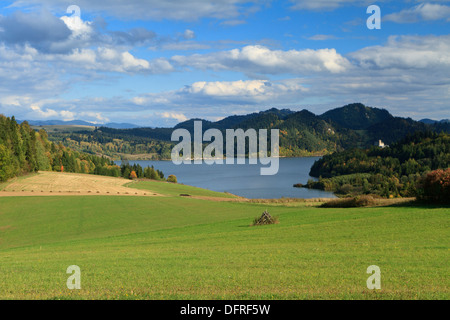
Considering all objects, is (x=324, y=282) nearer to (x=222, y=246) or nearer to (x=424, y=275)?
(x=424, y=275)

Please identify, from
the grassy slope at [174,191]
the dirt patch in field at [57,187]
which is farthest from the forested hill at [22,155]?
the grassy slope at [174,191]

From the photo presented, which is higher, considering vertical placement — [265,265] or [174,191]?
[265,265]

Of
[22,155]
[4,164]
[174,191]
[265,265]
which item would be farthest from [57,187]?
[265,265]

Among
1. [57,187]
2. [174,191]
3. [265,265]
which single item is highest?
[265,265]

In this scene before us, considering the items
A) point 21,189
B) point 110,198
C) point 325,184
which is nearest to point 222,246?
point 110,198

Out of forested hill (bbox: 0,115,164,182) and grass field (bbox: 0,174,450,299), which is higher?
forested hill (bbox: 0,115,164,182)

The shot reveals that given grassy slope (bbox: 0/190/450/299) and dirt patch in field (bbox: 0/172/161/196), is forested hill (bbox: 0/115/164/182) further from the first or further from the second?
grassy slope (bbox: 0/190/450/299)

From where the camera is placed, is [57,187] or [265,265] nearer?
[265,265]

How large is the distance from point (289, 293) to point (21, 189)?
74.9 meters

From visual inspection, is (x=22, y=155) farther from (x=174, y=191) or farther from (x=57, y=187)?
(x=174, y=191)

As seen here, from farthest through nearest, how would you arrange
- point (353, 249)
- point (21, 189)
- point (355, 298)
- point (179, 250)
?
point (21, 189) → point (179, 250) → point (353, 249) → point (355, 298)

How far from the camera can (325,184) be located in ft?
594

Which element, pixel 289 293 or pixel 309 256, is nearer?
pixel 289 293

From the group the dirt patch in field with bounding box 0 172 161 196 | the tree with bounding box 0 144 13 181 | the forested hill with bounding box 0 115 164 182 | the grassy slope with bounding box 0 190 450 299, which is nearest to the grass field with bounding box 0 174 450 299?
the grassy slope with bounding box 0 190 450 299
